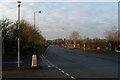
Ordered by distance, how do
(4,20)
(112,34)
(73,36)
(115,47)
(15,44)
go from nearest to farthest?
1. (4,20)
2. (15,44)
3. (115,47)
4. (112,34)
5. (73,36)

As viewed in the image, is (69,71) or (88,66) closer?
(69,71)

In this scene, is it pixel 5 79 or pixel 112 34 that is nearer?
pixel 5 79

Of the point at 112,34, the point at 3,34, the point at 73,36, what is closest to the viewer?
the point at 3,34

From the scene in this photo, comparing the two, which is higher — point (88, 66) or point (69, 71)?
point (69, 71)

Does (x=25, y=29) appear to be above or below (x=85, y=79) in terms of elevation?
above

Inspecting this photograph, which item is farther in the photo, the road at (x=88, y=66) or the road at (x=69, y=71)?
the road at (x=88, y=66)

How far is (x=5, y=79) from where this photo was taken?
12156 millimetres

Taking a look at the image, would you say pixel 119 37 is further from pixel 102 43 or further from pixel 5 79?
pixel 5 79

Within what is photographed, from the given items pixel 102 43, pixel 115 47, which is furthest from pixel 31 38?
pixel 102 43

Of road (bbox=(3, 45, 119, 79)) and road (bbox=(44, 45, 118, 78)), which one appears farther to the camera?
road (bbox=(44, 45, 118, 78))

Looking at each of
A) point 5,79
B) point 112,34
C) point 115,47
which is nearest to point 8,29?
point 115,47

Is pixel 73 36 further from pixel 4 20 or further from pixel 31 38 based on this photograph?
pixel 4 20

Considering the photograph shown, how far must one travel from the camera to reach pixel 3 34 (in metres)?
38.6

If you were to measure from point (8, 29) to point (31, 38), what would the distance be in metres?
8.73
